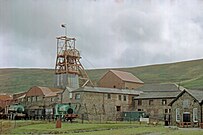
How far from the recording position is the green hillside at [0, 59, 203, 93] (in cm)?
15960

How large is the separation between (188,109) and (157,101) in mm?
20421

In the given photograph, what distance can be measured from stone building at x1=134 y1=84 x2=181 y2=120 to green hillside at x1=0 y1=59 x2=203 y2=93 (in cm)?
5579

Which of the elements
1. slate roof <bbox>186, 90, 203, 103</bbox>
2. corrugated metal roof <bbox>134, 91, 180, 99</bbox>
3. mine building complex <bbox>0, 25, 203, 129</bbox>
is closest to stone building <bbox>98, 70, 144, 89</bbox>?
mine building complex <bbox>0, 25, 203, 129</bbox>

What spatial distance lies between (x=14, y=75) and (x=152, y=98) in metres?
109

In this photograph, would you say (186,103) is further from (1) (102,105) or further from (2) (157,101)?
(1) (102,105)

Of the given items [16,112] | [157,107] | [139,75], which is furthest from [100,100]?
[139,75]

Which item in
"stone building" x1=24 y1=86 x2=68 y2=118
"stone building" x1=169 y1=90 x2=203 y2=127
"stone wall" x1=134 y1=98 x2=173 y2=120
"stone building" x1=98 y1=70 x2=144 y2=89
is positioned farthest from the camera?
"stone building" x1=98 y1=70 x2=144 y2=89

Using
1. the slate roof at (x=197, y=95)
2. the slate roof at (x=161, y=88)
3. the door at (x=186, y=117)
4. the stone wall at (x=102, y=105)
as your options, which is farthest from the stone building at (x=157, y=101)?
the door at (x=186, y=117)

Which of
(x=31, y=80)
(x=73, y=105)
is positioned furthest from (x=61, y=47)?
(x=31, y=80)

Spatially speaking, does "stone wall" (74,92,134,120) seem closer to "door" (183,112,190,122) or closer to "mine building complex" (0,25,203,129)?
"mine building complex" (0,25,203,129)

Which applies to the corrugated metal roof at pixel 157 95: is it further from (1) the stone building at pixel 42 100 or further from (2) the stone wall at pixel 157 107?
(1) the stone building at pixel 42 100

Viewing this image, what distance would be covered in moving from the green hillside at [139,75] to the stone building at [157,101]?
55.8m

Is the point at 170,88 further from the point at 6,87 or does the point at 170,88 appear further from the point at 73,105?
the point at 6,87

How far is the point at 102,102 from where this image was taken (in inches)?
3334
